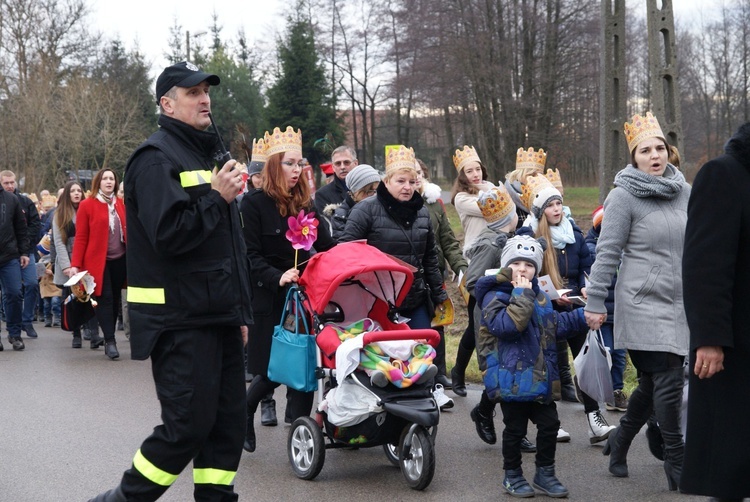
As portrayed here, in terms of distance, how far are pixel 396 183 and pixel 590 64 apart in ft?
89.4

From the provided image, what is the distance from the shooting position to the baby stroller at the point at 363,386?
6191 mm

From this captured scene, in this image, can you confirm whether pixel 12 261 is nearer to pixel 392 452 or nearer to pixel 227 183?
pixel 392 452

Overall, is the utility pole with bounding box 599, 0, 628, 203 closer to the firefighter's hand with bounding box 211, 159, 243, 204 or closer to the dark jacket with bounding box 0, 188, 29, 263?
the dark jacket with bounding box 0, 188, 29, 263

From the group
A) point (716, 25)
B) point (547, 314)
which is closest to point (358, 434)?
point (547, 314)

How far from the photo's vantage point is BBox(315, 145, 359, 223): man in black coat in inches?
403

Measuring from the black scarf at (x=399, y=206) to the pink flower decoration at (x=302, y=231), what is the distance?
0.66 m

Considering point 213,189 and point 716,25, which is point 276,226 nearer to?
point 213,189

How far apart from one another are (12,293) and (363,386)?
8516 mm

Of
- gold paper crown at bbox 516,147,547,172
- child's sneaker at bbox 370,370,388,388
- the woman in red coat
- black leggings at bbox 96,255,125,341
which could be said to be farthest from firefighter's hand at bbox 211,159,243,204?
black leggings at bbox 96,255,125,341

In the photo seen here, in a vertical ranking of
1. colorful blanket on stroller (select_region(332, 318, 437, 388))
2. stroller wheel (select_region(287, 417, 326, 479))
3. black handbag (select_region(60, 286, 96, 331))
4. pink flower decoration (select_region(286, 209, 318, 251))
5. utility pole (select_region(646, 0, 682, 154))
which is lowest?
stroller wheel (select_region(287, 417, 326, 479))

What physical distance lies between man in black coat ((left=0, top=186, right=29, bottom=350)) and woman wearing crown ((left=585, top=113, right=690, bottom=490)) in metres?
9.24

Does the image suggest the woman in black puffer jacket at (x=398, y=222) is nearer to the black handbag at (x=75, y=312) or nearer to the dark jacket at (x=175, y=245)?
the dark jacket at (x=175, y=245)

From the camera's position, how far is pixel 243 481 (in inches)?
258

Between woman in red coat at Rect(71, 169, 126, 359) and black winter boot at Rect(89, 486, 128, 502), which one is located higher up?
woman in red coat at Rect(71, 169, 126, 359)
